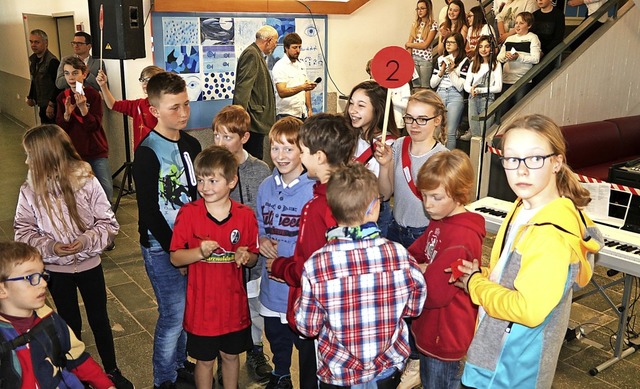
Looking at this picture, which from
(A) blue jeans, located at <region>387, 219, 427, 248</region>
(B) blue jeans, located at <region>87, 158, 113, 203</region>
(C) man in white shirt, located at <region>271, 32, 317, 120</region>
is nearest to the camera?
(A) blue jeans, located at <region>387, 219, 427, 248</region>

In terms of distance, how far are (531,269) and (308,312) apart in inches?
32.3

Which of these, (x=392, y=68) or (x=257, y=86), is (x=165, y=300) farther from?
(x=257, y=86)

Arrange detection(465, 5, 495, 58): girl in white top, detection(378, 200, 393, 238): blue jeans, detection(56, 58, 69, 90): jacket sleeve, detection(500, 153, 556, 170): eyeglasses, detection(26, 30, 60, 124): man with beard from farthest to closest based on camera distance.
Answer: detection(465, 5, 495, 58): girl in white top, detection(26, 30, 60, 124): man with beard, detection(56, 58, 69, 90): jacket sleeve, detection(378, 200, 393, 238): blue jeans, detection(500, 153, 556, 170): eyeglasses

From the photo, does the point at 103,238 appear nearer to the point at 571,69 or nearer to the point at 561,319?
the point at 561,319

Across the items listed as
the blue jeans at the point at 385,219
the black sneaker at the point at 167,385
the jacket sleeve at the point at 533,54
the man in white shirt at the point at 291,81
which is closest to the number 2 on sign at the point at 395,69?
the blue jeans at the point at 385,219

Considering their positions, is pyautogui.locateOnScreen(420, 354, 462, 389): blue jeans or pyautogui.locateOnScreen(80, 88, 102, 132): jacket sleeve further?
pyautogui.locateOnScreen(80, 88, 102, 132): jacket sleeve

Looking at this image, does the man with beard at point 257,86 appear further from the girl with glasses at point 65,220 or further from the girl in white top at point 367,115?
the girl with glasses at point 65,220

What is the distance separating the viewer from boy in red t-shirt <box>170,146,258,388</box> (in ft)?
9.82

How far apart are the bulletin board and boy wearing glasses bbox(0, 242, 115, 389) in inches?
223

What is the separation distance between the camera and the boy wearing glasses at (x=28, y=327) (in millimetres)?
2342

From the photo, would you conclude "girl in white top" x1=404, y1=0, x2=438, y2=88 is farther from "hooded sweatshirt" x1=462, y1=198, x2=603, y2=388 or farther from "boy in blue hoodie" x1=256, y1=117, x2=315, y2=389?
"hooded sweatshirt" x1=462, y1=198, x2=603, y2=388

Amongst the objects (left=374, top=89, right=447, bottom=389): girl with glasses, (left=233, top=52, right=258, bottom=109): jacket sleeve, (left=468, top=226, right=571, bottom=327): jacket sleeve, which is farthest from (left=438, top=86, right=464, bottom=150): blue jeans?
(left=468, top=226, right=571, bottom=327): jacket sleeve

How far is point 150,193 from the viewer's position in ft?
10.4

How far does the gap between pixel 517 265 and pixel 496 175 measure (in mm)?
5019
